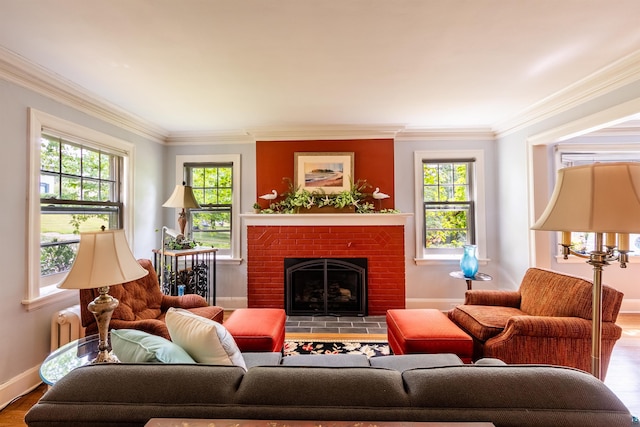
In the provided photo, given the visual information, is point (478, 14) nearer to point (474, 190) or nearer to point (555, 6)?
point (555, 6)

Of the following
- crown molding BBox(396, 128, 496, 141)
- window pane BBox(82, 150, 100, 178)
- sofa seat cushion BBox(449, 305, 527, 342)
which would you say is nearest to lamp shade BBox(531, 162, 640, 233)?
sofa seat cushion BBox(449, 305, 527, 342)

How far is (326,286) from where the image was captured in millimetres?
3887

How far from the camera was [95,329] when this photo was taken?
2.24 m

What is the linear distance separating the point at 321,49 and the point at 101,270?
1.87 meters

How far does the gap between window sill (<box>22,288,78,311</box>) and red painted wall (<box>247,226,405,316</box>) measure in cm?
180

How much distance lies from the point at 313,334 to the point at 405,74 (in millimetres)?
2722

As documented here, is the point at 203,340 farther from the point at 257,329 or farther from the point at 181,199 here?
the point at 181,199

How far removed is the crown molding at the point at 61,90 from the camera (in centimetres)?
215

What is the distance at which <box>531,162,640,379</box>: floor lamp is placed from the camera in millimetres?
1092

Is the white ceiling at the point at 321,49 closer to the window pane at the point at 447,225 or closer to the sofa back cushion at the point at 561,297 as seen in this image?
the window pane at the point at 447,225

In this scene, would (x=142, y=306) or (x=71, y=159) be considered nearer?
(x=142, y=306)

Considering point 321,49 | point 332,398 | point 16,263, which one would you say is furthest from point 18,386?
point 321,49

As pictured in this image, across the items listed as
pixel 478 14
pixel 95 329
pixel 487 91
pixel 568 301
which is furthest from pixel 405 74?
pixel 95 329

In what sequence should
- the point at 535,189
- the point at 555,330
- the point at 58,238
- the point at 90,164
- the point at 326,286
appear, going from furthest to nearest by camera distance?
the point at 326,286, the point at 535,189, the point at 90,164, the point at 58,238, the point at 555,330
